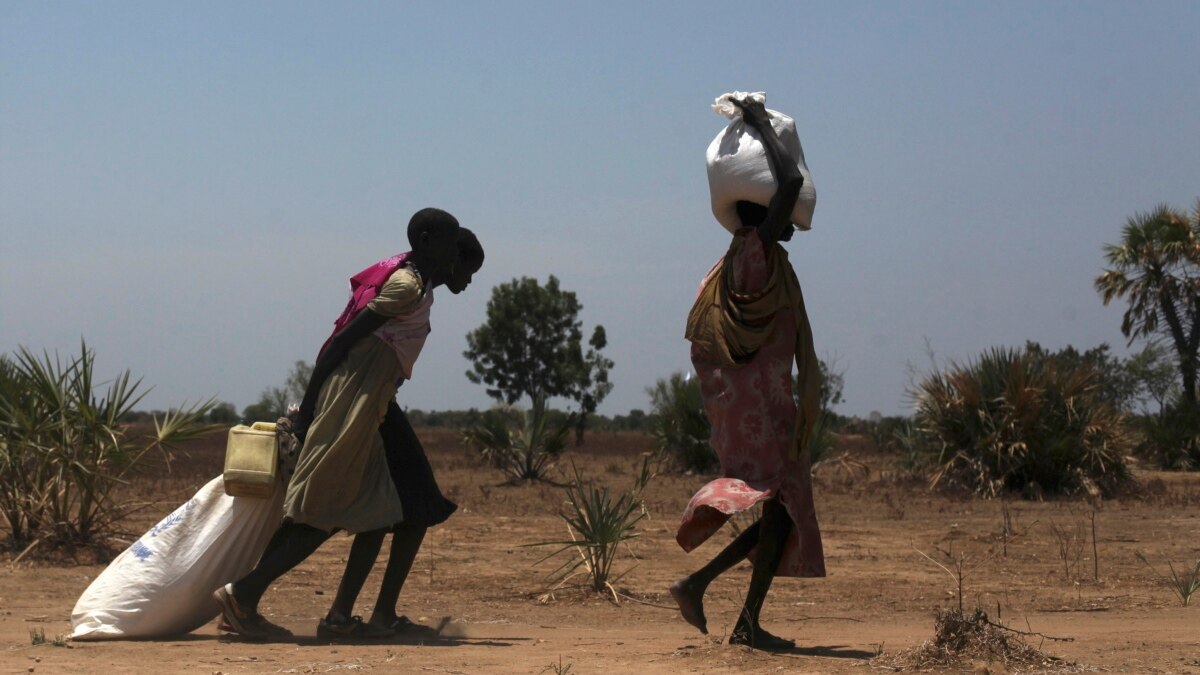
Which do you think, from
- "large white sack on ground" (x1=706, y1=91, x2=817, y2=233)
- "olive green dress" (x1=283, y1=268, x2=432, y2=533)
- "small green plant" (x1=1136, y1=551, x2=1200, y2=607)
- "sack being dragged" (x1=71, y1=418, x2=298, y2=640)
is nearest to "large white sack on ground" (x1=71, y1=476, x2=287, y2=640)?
"sack being dragged" (x1=71, y1=418, x2=298, y2=640)

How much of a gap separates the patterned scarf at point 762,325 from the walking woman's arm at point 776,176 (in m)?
0.07

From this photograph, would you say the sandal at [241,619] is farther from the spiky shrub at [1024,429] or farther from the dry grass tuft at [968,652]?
the spiky shrub at [1024,429]

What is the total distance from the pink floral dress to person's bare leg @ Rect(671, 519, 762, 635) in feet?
0.42

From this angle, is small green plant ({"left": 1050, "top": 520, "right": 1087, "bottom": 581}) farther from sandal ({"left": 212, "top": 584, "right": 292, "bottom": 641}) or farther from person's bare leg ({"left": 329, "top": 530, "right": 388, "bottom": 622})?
sandal ({"left": 212, "top": 584, "right": 292, "bottom": 641})

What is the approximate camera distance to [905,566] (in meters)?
9.16

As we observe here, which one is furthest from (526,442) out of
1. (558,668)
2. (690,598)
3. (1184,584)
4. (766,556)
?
(558,668)

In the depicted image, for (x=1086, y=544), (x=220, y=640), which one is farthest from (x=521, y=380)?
(x=220, y=640)

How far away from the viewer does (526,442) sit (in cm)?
1767

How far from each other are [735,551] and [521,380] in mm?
43537

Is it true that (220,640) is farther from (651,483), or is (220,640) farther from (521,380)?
(521,380)

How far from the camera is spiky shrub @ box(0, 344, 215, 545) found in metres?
8.71

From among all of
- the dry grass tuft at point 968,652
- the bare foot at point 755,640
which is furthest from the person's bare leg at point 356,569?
the dry grass tuft at point 968,652

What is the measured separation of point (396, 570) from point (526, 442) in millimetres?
12097

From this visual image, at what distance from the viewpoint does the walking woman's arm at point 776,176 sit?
4.67m
